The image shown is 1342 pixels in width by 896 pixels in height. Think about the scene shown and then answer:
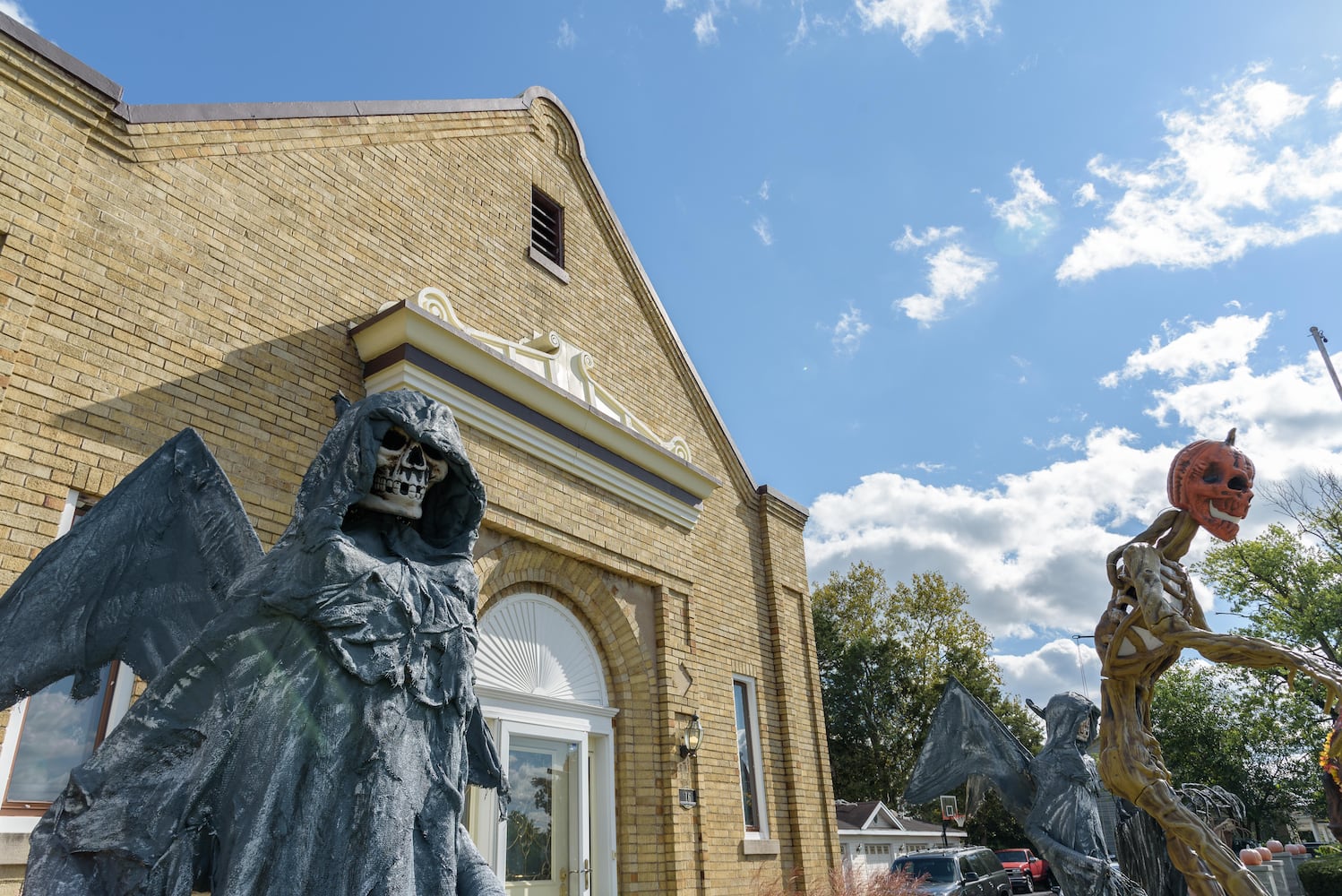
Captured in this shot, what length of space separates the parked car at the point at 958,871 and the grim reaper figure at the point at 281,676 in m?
13.7

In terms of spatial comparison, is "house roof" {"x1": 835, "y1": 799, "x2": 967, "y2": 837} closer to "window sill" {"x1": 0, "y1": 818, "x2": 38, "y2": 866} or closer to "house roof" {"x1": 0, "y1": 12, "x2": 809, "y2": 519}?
"house roof" {"x1": 0, "y1": 12, "x2": 809, "y2": 519}

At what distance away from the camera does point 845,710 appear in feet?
100

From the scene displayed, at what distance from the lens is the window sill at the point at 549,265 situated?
30.5 ft

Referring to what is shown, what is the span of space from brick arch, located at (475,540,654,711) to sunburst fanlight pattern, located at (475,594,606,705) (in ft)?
0.30

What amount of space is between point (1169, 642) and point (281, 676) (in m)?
3.55

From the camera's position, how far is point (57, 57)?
536cm

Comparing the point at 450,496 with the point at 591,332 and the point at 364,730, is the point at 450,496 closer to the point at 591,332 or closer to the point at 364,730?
the point at 364,730

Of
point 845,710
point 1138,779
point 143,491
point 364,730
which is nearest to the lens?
point 364,730

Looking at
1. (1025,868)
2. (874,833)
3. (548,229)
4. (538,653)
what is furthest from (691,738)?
(1025,868)

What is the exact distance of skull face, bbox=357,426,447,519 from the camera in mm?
2297

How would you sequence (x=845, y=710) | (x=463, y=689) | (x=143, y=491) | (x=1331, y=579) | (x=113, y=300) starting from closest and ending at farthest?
(x=463, y=689) < (x=143, y=491) < (x=113, y=300) < (x=1331, y=579) < (x=845, y=710)

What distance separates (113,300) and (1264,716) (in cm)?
3077

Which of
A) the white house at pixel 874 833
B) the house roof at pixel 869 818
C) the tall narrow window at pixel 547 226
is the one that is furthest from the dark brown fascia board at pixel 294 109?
the house roof at pixel 869 818

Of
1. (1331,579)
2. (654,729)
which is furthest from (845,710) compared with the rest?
(654,729)
